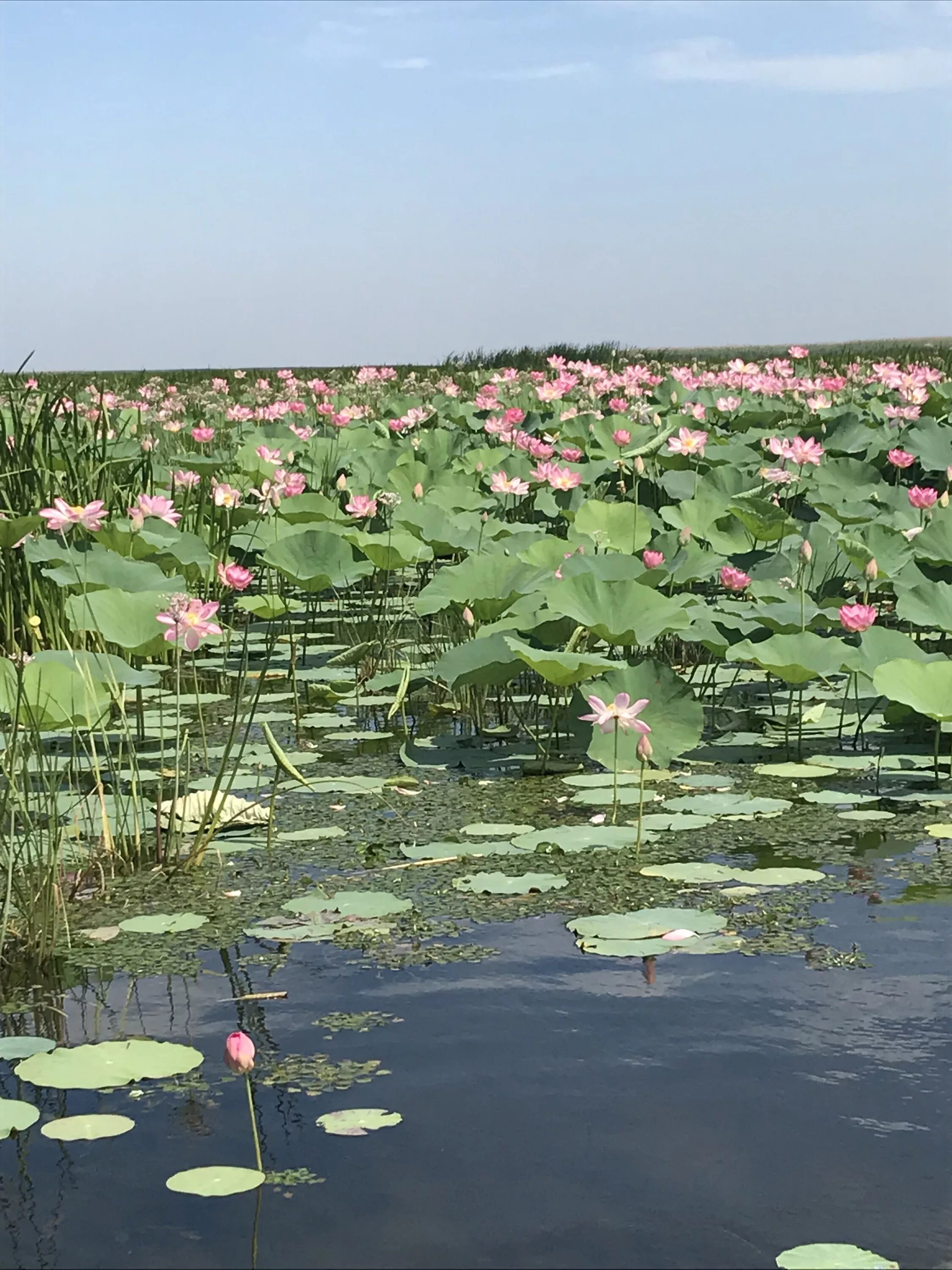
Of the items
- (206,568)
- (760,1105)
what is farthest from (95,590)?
(760,1105)

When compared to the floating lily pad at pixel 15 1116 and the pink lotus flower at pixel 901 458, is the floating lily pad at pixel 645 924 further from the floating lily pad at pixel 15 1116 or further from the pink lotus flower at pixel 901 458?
the pink lotus flower at pixel 901 458

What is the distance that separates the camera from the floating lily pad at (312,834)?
2637 millimetres

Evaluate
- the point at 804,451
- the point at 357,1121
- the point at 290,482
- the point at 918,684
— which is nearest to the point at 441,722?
the point at 918,684

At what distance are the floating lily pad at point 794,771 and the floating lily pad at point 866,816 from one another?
241mm

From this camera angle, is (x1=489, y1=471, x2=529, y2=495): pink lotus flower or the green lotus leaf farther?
(x1=489, y1=471, x2=529, y2=495): pink lotus flower

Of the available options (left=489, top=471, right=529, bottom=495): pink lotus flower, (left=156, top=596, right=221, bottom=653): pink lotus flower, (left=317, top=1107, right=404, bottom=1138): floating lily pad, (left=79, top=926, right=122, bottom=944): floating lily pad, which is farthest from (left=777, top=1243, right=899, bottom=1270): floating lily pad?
(left=489, top=471, right=529, bottom=495): pink lotus flower

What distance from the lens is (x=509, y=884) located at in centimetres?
235

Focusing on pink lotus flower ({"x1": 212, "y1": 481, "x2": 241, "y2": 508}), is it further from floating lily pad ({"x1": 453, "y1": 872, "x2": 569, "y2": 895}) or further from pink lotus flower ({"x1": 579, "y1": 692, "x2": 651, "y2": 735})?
floating lily pad ({"x1": 453, "y1": 872, "x2": 569, "y2": 895})

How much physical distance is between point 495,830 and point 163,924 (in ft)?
2.20

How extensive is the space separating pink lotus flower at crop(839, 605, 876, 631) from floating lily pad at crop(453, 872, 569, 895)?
1057 millimetres

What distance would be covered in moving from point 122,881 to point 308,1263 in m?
1.20

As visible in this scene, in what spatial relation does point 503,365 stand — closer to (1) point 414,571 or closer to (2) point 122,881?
(1) point 414,571

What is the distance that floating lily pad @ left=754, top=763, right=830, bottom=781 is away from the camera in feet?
9.79

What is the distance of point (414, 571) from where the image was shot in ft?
18.7
